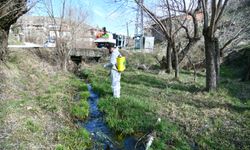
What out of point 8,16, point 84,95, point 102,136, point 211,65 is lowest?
point 102,136

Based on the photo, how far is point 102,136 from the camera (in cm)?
855

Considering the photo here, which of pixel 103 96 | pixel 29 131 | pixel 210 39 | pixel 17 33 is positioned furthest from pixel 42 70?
pixel 17 33

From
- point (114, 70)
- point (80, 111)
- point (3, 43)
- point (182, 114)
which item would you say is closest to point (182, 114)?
point (182, 114)

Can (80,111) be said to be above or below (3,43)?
below

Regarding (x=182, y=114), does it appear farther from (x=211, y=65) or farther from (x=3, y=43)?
(x=3, y=43)

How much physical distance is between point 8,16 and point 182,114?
944 cm

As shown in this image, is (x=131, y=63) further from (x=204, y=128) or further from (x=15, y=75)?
(x=204, y=128)

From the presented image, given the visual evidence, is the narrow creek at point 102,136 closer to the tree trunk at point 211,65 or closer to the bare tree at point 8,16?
the tree trunk at point 211,65

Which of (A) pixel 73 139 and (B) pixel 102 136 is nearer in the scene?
(A) pixel 73 139

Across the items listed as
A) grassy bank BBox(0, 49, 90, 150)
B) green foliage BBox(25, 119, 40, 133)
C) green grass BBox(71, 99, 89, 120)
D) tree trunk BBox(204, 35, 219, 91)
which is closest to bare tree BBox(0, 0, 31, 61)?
grassy bank BBox(0, 49, 90, 150)

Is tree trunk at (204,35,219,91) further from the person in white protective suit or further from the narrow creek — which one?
the narrow creek

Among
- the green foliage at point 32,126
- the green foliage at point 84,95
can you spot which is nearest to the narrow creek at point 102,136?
the green foliage at point 32,126

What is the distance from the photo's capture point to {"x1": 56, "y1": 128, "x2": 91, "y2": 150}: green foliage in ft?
24.3

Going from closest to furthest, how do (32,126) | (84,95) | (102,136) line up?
1. (32,126)
2. (102,136)
3. (84,95)
